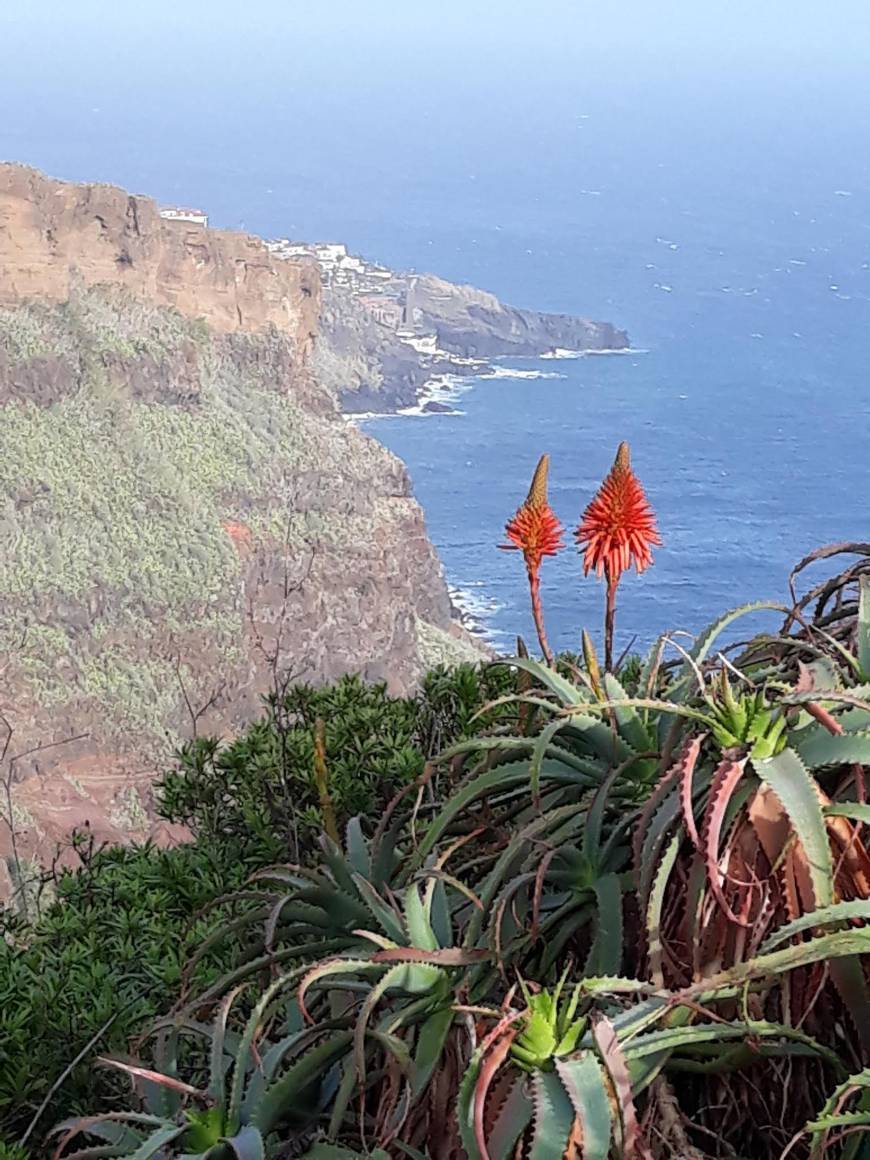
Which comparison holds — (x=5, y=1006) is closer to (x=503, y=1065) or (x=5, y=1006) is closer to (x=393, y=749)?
(x=393, y=749)

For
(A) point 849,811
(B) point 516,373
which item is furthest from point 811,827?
(B) point 516,373

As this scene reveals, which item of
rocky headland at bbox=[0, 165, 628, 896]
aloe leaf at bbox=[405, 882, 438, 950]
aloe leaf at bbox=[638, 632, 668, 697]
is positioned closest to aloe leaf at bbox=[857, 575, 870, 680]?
aloe leaf at bbox=[638, 632, 668, 697]

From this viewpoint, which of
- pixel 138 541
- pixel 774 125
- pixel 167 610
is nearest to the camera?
pixel 167 610

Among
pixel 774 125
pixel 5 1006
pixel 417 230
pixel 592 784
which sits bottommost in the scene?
pixel 5 1006

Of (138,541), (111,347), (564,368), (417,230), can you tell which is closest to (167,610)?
(138,541)

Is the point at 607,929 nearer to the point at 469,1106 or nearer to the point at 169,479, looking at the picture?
the point at 469,1106

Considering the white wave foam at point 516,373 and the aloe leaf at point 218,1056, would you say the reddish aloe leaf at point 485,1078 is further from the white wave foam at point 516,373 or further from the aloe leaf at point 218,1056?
the white wave foam at point 516,373
